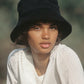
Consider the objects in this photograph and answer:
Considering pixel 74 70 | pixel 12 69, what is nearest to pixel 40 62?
pixel 12 69

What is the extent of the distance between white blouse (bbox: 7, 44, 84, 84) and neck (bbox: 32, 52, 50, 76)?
37mm

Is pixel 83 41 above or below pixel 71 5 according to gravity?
below

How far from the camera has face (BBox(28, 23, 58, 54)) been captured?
3.21m

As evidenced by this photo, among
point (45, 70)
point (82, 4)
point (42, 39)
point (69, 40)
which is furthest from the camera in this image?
point (82, 4)

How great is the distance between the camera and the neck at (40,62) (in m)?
3.48

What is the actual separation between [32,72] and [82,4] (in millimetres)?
4780

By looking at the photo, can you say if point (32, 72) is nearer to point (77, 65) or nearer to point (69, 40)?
point (77, 65)

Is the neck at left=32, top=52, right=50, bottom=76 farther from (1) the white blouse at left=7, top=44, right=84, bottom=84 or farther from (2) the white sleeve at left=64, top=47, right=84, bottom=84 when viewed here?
(2) the white sleeve at left=64, top=47, right=84, bottom=84

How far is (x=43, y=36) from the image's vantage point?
3.20 metres

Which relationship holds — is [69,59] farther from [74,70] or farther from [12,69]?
[12,69]

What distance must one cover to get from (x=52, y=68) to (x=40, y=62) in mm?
150

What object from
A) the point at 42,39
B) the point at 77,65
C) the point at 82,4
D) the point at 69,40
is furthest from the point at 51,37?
the point at 82,4

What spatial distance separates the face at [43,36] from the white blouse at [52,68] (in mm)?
126

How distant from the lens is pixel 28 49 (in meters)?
3.61
